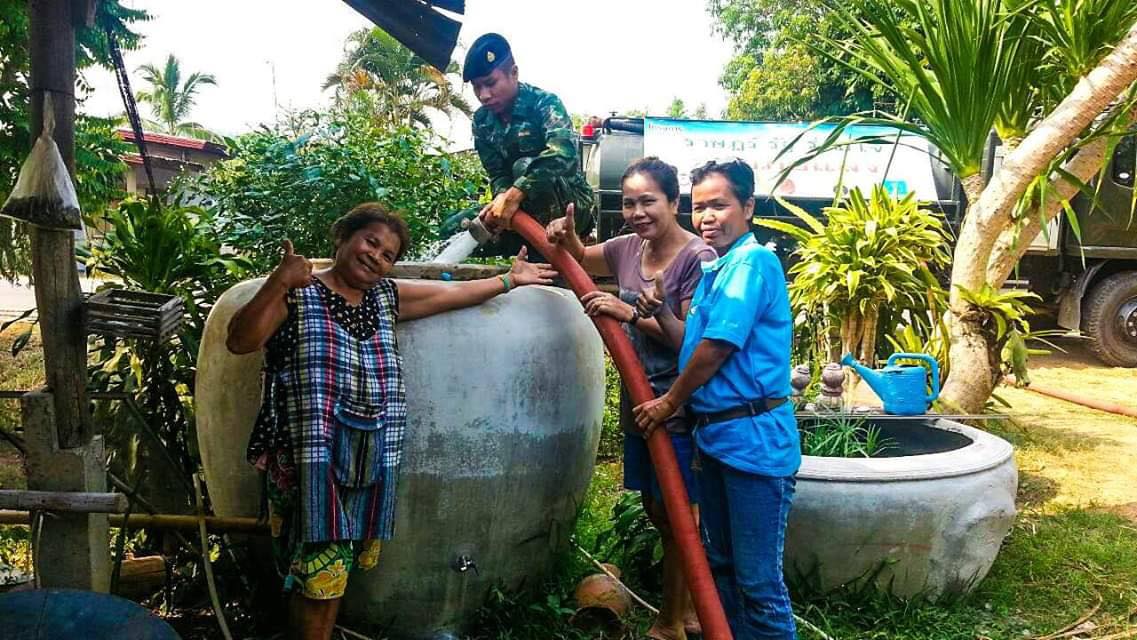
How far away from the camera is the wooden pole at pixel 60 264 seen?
6.88 ft

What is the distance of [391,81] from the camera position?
816 inches

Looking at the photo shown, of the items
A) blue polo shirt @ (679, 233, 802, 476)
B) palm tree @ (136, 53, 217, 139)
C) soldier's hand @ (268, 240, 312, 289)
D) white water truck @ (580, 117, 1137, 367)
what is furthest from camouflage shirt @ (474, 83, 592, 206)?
palm tree @ (136, 53, 217, 139)

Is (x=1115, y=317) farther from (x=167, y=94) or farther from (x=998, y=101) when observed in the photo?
(x=167, y=94)

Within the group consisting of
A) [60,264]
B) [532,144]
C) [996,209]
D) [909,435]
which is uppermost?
[532,144]

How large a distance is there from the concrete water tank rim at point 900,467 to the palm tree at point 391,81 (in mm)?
18165

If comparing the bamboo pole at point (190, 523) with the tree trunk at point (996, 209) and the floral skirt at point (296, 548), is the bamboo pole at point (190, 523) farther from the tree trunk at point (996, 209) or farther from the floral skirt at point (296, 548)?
the tree trunk at point (996, 209)

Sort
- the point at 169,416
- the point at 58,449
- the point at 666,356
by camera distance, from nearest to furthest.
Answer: the point at 58,449
the point at 666,356
the point at 169,416

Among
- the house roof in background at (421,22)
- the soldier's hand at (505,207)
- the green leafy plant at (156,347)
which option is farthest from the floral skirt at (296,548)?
the house roof in background at (421,22)

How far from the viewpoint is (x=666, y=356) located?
8.81 ft

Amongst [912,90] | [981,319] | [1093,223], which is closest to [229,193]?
[912,90]

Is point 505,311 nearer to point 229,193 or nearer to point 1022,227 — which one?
point 229,193

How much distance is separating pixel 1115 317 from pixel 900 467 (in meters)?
6.81

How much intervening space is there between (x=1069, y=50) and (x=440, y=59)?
2.82m

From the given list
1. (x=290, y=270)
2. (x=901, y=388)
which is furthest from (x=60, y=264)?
(x=901, y=388)
